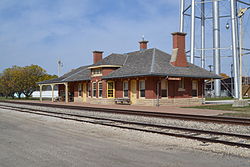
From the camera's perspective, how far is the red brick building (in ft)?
82.7

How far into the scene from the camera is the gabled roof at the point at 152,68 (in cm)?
2516

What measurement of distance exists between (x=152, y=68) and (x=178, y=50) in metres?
3.96

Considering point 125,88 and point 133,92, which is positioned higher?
point 125,88

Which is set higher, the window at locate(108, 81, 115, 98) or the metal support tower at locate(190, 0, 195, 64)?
the metal support tower at locate(190, 0, 195, 64)

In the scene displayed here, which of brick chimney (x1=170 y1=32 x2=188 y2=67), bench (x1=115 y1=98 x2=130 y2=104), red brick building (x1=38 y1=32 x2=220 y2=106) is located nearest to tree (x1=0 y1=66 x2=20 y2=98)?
red brick building (x1=38 y1=32 x2=220 y2=106)

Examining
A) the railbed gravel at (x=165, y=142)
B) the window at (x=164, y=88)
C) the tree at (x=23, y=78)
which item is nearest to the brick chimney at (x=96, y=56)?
the window at (x=164, y=88)

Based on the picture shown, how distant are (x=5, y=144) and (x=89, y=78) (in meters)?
23.1

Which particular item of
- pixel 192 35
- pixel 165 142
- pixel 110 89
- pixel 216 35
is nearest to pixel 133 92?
pixel 110 89

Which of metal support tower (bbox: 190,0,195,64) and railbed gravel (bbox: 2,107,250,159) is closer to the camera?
railbed gravel (bbox: 2,107,250,159)

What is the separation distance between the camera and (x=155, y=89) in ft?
82.6

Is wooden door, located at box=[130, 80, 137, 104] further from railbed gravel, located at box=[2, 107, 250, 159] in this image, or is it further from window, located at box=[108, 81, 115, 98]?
railbed gravel, located at box=[2, 107, 250, 159]

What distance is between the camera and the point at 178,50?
89.7 feet

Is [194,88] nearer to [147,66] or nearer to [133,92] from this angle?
[147,66]

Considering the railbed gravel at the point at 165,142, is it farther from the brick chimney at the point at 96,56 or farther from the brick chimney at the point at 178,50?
the brick chimney at the point at 96,56
